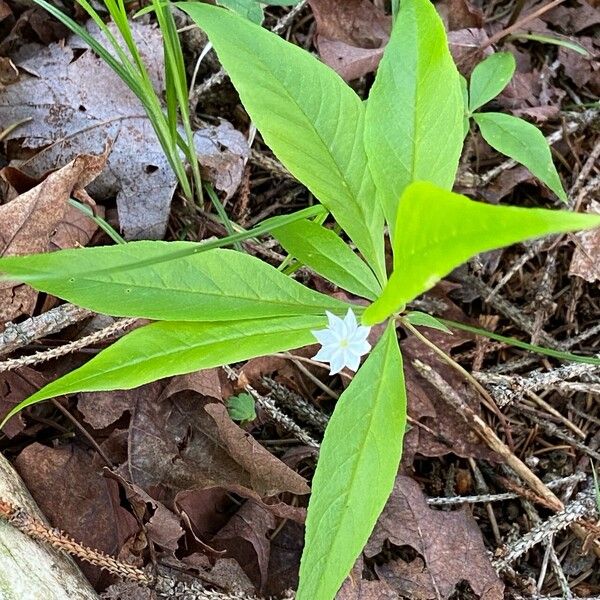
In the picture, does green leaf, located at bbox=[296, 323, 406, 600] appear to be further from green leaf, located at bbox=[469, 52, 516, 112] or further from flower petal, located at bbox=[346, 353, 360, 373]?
green leaf, located at bbox=[469, 52, 516, 112]

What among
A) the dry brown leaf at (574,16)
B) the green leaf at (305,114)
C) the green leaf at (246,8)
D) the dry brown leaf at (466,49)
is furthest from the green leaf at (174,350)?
the dry brown leaf at (574,16)

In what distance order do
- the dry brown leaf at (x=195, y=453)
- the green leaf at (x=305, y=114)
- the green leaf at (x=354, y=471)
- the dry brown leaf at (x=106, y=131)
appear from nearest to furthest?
the green leaf at (x=354, y=471) < the green leaf at (x=305, y=114) < the dry brown leaf at (x=195, y=453) < the dry brown leaf at (x=106, y=131)

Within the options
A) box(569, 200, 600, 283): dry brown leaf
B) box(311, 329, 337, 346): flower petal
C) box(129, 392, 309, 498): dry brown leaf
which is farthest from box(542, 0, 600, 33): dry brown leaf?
box(129, 392, 309, 498): dry brown leaf

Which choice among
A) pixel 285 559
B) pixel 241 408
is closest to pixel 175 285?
pixel 241 408

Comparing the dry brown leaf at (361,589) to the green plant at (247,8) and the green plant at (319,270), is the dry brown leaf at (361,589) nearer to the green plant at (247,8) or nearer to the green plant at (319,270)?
the green plant at (319,270)

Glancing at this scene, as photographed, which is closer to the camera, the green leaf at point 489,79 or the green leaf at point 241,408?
the green leaf at point 241,408

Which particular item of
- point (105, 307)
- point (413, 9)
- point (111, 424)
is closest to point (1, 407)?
point (111, 424)

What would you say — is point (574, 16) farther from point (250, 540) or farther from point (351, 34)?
point (250, 540)

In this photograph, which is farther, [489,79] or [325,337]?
[489,79]
